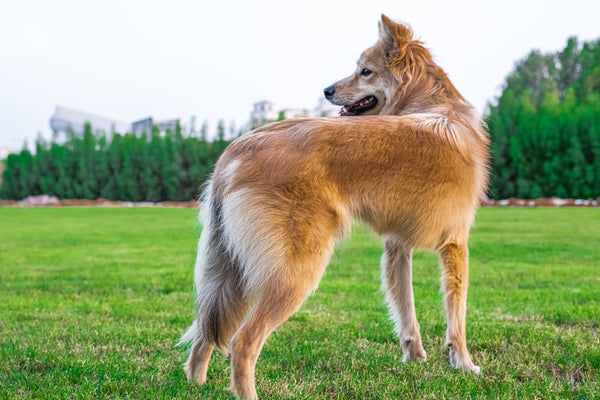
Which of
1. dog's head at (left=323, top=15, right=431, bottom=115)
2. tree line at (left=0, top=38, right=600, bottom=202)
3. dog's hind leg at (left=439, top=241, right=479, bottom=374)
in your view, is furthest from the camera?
tree line at (left=0, top=38, right=600, bottom=202)

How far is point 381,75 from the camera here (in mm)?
3291

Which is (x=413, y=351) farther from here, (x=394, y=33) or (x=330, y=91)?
(x=394, y=33)

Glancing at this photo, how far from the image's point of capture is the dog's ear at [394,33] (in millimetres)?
3176

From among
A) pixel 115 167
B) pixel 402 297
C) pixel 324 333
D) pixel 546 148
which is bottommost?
pixel 324 333

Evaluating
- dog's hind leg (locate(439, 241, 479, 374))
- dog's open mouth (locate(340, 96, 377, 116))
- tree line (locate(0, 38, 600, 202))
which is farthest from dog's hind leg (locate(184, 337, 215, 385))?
tree line (locate(0, 38, 600, 202))

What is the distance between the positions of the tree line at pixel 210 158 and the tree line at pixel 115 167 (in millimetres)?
53

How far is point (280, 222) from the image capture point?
2477 millimetres

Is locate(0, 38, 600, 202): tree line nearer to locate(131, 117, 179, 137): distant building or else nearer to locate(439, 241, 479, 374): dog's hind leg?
locate(131, 117, 179, 137): distant building

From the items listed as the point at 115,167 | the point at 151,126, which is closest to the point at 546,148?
the point at 151,126

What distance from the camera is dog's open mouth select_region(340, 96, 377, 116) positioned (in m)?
3.37

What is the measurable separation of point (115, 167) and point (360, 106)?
1092 inches

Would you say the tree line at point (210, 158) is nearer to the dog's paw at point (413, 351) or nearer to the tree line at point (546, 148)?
the tree line at point (546, 148)

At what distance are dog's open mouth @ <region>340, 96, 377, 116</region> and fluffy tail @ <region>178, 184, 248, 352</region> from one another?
1.09 m

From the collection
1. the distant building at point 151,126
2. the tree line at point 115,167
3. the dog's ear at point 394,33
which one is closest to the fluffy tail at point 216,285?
the dog's ear at point 394,33
